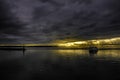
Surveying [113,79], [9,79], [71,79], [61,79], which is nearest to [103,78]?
[113,79]

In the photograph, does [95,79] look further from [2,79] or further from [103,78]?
[2,79]

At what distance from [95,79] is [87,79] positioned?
161cm

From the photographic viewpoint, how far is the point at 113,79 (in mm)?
24359

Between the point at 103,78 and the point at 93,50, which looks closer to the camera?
the point at 103,78

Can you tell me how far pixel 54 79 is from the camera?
24828mm

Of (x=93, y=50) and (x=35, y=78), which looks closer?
(x=35, y=78)

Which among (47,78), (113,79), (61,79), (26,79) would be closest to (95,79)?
(113,79)

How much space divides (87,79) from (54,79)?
650cm

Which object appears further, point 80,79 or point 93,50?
point 93,50

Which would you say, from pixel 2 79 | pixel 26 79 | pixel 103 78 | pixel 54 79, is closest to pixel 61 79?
pixel 54 79

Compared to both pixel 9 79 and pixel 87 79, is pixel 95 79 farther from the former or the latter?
pixel 9 79

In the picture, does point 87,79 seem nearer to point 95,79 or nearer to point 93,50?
point 95,79

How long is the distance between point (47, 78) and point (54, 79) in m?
1.61

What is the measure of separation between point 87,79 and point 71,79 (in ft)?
10.3
